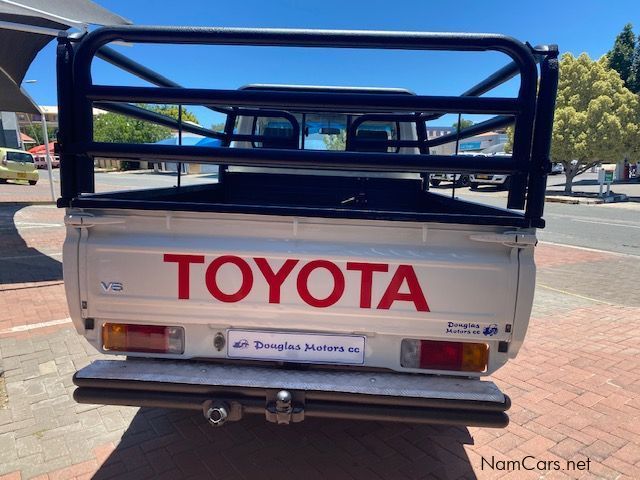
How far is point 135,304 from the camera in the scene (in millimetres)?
2283

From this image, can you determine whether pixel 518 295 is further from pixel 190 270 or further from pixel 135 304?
pixel 135 304

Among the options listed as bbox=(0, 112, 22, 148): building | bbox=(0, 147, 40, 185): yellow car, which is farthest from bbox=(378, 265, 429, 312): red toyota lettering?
bbox=(0, 112, 22, 148): building

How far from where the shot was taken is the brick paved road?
265cm

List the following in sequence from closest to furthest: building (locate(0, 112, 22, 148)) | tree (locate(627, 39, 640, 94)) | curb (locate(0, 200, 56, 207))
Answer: curb (locate(0, 200, 56, 207))
tree (locate(627, 39, 640, 94))
building (locate(0, 112, 22, 148))

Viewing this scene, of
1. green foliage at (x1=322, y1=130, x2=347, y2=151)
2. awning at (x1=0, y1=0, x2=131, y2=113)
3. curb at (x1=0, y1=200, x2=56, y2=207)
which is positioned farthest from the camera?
curb at (x1=0, y1=200, x2=56, y2=207)

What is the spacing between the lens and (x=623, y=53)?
125 feet

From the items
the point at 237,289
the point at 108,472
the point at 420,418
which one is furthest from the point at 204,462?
the point at 420,418

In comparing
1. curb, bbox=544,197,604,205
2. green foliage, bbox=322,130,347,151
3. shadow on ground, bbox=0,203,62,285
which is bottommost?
shadow on ground, bbox=0,203,62,285

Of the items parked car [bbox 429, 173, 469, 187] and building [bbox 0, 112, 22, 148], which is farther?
building [bbox 0, 112, 22, 148]

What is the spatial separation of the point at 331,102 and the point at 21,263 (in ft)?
23.0

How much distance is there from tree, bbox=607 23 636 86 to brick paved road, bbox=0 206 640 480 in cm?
4284

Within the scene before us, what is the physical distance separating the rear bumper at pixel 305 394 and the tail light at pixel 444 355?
8cm

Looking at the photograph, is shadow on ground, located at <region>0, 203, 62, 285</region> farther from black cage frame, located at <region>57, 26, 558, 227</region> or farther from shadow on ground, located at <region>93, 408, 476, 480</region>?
black cage frame, located at <region>57, 26, 558, 227</region>

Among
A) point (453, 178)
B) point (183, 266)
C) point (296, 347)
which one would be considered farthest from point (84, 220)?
point (453, 178)
